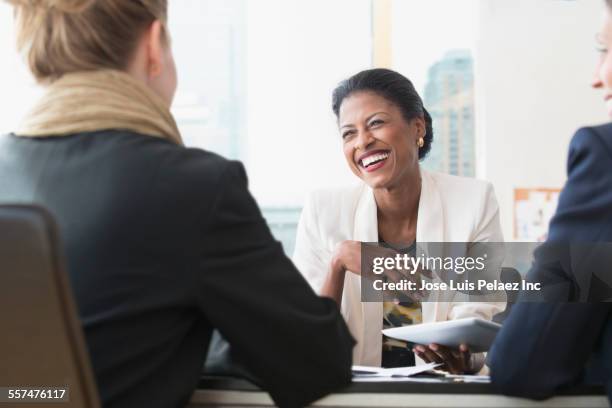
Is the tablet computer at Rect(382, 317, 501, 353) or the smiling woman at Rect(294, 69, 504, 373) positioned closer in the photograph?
the tablet computer at Rect(382, 317, 501, 353)

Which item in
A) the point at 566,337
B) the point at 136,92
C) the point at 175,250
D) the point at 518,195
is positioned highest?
the point at 136,92

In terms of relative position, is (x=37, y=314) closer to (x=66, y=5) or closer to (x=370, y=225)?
(x=66, y=5)

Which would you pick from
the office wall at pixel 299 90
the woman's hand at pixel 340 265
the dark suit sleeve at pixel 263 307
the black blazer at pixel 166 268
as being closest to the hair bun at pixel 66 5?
the black blazer at pixel 166 268

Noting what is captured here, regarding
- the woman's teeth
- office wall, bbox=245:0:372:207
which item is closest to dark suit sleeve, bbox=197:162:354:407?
the woman's teeth

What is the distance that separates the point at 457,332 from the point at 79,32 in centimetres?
77

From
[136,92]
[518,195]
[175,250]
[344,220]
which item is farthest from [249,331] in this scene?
[518,195]

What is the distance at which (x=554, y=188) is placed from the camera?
3.59 meters

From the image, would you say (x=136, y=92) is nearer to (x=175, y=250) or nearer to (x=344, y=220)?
(x=175, y=250)

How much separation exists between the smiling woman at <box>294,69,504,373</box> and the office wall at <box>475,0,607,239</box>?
1523 millimetres

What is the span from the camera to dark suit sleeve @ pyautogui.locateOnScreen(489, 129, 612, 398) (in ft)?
2.94

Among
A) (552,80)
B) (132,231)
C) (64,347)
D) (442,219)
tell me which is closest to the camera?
(64,347)

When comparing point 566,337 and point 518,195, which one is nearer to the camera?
point 566,337

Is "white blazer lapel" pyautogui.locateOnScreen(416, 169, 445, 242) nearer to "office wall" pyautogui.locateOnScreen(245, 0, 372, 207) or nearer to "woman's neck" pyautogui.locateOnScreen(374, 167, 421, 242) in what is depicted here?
"woman's neck" pyautogui.locateOnScreen(374, 167, 421, 242)

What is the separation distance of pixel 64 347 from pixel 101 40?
1.41 feet
